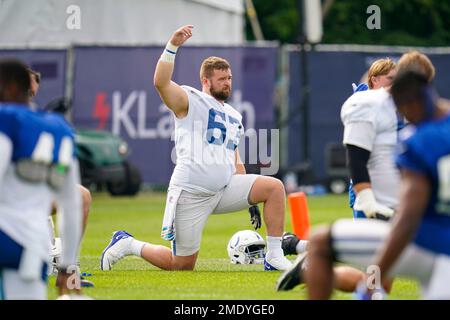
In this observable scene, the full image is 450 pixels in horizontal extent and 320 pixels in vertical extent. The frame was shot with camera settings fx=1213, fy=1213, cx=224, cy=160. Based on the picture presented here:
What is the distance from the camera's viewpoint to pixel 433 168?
5.52m

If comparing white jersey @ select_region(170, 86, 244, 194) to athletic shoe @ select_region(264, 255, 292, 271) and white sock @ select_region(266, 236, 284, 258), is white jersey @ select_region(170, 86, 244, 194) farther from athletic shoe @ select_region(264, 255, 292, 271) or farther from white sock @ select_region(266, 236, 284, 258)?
athletic shoe @ select_region(264, 255, 292, 271)

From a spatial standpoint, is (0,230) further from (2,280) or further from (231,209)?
(231,209)

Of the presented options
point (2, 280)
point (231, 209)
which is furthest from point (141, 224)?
point (2, 280)

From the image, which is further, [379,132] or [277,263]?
[277,263]

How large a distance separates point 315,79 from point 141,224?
910cm

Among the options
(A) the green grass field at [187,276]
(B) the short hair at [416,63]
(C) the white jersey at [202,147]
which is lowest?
(A) the green grass field at [187,276]

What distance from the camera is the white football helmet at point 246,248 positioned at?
11078 millimetres

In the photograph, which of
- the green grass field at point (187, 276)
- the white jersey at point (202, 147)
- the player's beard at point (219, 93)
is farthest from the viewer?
the player's beard at point (219, 93)

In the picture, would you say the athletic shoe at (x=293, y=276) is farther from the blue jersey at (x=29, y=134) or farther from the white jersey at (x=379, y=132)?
the blue jersey at (x=29, y=134)

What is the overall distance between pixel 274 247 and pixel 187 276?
88 cm

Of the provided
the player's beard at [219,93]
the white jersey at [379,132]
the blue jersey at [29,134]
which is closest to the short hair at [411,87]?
the blue jersey at [29,134]

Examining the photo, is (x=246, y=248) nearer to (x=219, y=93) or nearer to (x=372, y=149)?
(x=219, y=93)

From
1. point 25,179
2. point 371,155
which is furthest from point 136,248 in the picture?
point 25,179

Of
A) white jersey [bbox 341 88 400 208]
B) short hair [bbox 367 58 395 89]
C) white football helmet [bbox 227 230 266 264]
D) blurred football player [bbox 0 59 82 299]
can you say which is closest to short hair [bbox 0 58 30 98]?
blurred football player [bbox 0 59 82 299]
